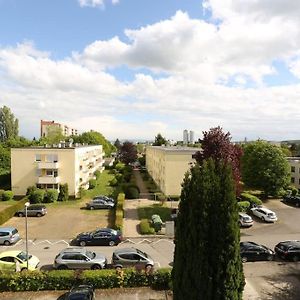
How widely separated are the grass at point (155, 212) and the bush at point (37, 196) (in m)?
13.5

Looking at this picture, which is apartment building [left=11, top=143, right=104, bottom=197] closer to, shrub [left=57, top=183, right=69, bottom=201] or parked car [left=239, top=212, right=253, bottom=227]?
shrub [left=57, top=183, right=69, bottom=201]

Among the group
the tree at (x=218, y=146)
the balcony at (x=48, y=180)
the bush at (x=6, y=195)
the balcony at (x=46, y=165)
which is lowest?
the bush at (x=6, y=195)

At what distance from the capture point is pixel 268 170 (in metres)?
48.3

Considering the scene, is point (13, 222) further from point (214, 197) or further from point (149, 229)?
point (214, 197)

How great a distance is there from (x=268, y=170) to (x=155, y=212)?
18.1 meters

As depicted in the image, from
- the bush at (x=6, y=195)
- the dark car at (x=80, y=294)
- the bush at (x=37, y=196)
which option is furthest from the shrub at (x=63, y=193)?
the dark car at (x=80, y=294)

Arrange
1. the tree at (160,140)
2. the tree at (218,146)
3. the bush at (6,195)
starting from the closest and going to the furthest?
the tree at (218,146) < the bush at (6,195) < the tree at (160,140)

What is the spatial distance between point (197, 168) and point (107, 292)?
1070cm

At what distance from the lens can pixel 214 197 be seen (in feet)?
47.4

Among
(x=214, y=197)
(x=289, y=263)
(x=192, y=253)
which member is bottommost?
(x=289, y=263)

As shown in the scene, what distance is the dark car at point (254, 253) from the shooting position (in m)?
26.2

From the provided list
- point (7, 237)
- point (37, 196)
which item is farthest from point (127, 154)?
point (7, 237)

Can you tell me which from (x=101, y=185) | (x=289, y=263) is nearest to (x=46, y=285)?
(x=289, y=263)

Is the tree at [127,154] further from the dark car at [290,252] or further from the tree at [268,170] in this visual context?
the dark car at [290,252]
